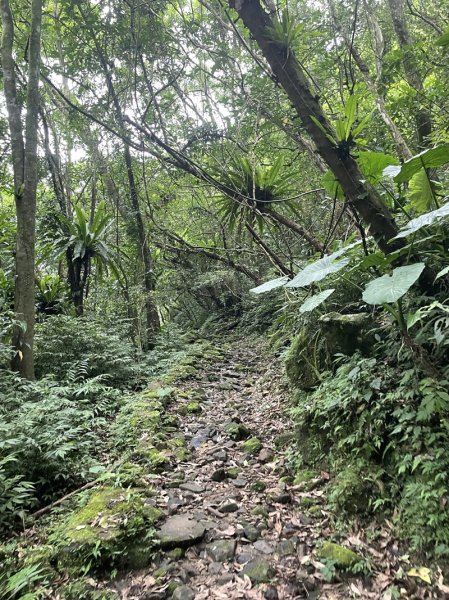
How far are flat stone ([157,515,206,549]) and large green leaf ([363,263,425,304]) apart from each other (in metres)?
1.85

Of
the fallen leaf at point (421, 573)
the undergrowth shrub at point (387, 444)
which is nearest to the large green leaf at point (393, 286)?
the undergrowth shrub at point (387, 444)

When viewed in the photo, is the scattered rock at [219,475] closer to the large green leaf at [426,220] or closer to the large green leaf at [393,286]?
the large green leaf at [393,286]

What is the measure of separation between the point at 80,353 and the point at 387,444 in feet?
16.0

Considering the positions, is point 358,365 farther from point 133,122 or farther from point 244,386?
point 133,122

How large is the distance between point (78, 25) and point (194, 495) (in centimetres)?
673

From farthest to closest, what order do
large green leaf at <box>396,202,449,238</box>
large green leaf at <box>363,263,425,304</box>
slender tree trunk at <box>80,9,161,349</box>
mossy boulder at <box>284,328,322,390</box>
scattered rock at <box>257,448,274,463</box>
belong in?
slender tree trunk at <box>80,9,161,349</box>, mossy boulder at <box>284,328,322,390</box>, scattered rock at <box>257,448,274,463</box>, large green leaf at <box>396,202,449,238</box>, large green leaf at <box>363,263,425,304</box>

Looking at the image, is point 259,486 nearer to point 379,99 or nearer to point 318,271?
point 318,271

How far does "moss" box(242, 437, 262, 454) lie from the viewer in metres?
3.49

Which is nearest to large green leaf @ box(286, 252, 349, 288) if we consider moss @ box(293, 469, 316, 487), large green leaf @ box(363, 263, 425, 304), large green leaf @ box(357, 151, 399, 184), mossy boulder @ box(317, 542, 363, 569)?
large green leaf @ box(363, 263, 425, 304)

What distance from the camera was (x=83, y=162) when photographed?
10453 millimetres

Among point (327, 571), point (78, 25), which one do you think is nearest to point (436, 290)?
point (327, 571)

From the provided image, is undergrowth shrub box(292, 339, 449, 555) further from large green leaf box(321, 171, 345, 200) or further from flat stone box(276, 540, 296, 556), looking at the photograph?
large green leaf box(321, 171, 345, 200)

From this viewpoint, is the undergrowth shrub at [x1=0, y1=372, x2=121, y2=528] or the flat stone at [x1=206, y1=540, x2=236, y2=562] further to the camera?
the undergrowth shrub at [x1=0, y1=372, x2=121, y2=528]

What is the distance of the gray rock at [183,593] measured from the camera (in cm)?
188
